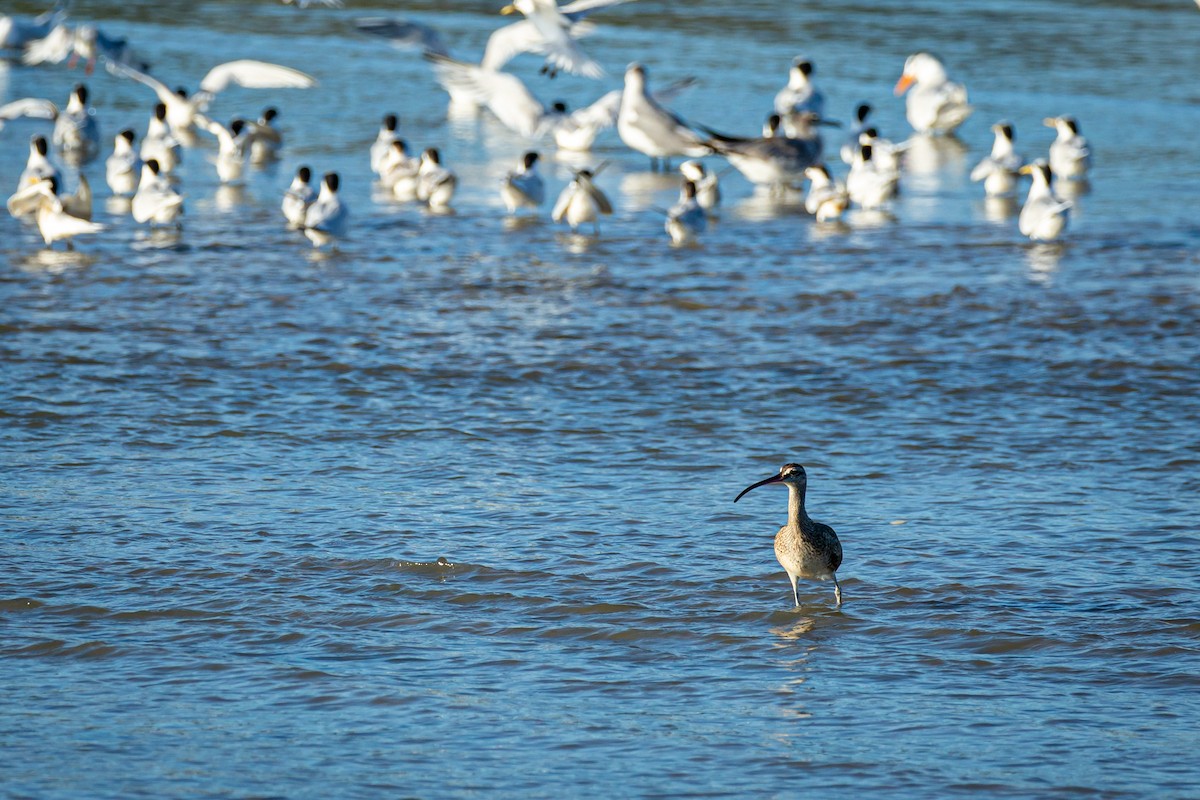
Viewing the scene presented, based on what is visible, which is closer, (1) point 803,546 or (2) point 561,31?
(1) point 803,546

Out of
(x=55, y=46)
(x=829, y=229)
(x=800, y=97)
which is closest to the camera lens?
(x=829, y=229)

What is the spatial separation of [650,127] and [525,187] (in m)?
3.56

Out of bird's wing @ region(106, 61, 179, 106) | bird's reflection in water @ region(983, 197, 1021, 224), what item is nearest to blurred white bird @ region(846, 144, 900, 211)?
bird's reflection in water @ region(983, 197, 1021, 224)

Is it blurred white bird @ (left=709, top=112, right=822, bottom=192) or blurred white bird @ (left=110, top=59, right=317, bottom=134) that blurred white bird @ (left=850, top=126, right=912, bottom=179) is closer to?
blurred white bird @ (left=709, top=112, right=822, bottom=192)

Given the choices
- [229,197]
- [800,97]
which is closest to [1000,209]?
[800,97]

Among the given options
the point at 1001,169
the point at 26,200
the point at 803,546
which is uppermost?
the point at 1001,169

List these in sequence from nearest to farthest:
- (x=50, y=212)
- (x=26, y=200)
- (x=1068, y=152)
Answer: (x=50, y=212) → (x=26, y=200) → (x=1068, y=152)

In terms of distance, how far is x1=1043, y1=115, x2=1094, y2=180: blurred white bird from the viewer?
18.6m

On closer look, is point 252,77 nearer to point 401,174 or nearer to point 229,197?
point 229,197

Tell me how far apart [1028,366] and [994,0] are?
75.8ft

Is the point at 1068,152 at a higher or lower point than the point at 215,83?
lower

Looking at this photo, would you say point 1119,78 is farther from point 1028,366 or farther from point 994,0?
point 1028,366

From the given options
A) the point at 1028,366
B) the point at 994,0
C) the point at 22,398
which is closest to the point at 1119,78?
the point at 994,0

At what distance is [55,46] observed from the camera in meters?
27.3
